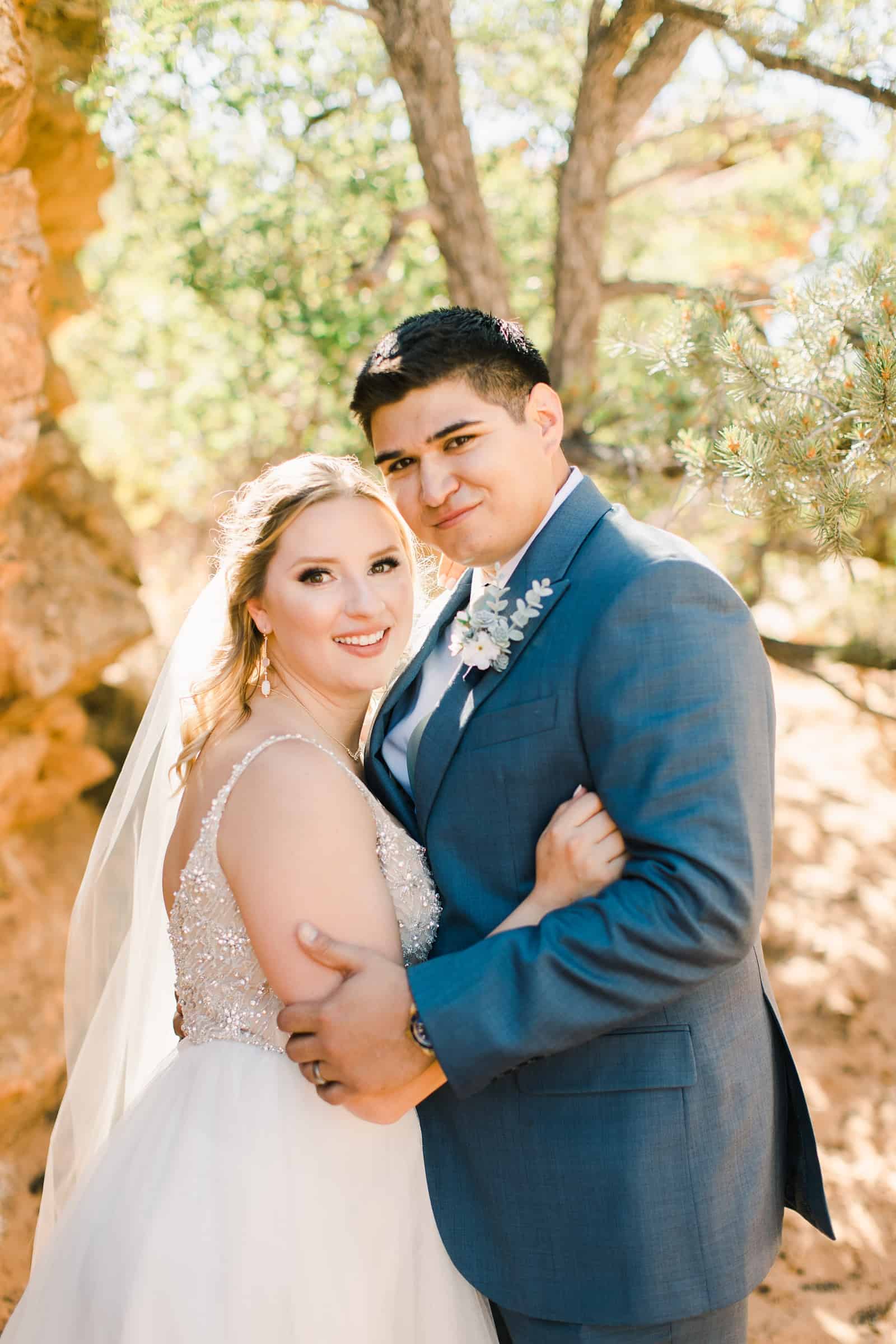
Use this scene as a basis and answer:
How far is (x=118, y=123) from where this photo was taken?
165 inches

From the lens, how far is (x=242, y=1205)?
6.29ft

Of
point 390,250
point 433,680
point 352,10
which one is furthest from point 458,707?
point 352,10

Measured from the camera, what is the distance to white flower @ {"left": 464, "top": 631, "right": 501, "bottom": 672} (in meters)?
1.97

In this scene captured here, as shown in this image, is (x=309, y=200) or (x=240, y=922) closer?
(x=240, y=922)

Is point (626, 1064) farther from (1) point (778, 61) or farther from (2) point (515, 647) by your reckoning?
(1) point (778, 61)

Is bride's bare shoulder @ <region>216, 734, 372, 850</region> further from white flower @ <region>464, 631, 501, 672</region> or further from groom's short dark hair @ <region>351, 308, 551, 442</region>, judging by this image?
groom's short dark hair @ <region>351, 308, 551, 442</region>

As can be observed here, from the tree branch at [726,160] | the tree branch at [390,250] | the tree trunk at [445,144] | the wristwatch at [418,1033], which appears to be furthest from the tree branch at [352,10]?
the wristwatch at [418,1033]

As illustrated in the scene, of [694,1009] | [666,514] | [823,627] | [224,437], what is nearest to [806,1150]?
[694,1009]

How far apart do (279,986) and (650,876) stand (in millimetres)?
724

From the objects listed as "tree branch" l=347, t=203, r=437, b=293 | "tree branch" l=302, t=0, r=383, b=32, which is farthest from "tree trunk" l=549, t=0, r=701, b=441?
"tree branch" l=302, t=0, r=383, b=32

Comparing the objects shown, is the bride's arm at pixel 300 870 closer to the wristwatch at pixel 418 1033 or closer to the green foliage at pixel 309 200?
the wristwatch at pixel 418 1033

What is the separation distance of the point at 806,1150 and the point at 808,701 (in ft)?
14.4

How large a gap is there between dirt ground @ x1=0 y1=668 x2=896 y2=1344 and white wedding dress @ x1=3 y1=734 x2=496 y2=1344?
7.80ft

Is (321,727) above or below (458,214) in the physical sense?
below
